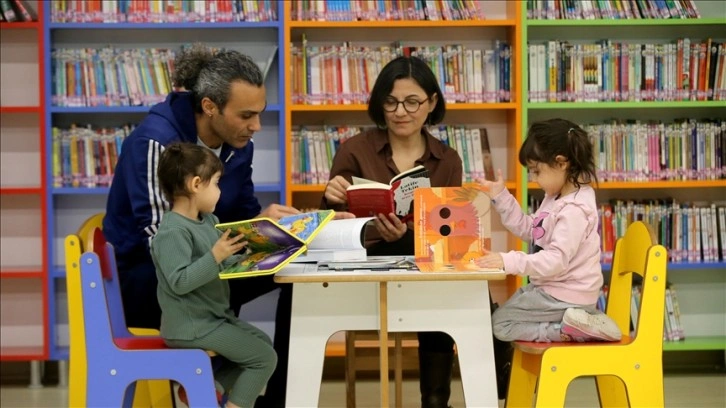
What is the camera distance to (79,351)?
287 cm

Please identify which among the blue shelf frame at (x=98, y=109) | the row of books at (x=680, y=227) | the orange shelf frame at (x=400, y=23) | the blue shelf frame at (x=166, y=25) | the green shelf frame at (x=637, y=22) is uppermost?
the blue shelf frame at (x=166, y=25)

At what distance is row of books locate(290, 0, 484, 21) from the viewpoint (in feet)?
14.6

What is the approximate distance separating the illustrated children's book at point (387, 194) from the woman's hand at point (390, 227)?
21 millimetres

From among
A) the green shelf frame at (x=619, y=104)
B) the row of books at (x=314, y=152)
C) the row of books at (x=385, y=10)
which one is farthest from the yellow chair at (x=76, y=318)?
the green shelf frame at (x=619, y=104)

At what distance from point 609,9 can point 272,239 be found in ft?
8.36

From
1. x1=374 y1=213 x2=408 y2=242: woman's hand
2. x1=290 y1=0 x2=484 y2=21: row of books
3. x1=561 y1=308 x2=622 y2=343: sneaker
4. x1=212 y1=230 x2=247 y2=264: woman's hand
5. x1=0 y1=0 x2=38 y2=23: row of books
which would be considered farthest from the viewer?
x1=290 y1=0 x2=484 y2=21: row of books

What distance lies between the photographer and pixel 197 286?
2635 millimetres

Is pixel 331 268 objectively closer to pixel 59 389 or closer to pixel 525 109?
pixel 525 109

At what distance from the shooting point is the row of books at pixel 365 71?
14.7ft

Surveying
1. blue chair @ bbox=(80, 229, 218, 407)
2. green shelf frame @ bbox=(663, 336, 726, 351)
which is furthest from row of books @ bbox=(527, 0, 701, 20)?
blue chair @ bbox=(80, 229, 218, 407)

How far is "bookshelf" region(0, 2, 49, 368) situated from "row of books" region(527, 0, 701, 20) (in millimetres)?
2345

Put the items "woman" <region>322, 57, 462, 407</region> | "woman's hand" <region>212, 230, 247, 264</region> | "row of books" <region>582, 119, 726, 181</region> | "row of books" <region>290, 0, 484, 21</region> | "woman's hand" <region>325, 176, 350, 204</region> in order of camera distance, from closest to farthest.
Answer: "woman's hand" <region>212, 230, 247, 264</region> < "woman's hand" <region>325, 176, 350, 204</region> < "woman" <region>322, 57, 462, 407</region> < "row of books" <region>290, 0, 484, 21</region> < "row of books" <region>582, 119, 726, 181</region>

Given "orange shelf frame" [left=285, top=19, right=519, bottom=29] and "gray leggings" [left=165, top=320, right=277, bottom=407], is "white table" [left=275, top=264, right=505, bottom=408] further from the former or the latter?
"orange shelf frame" [left=285, top=19, right=519, bottom=29]

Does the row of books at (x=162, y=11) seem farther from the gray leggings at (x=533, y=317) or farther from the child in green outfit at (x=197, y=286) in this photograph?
the gray leggings at (x=533, y=317)
